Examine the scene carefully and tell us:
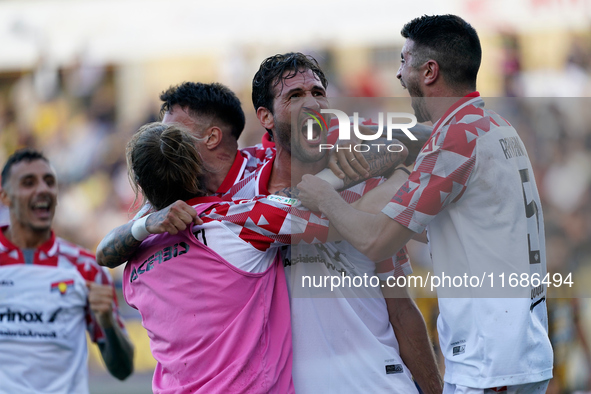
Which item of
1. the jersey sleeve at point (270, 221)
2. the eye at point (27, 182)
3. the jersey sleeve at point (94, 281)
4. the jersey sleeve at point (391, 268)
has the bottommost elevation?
the jersey sleeve at point (94, 281)

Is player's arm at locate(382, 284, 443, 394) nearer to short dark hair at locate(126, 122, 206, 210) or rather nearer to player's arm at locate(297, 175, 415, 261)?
player's arm at locate(297, 175, 415, 261)

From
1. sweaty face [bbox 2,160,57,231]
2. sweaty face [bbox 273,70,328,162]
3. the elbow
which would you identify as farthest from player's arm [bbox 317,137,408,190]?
sweaty face [bbox 2,160,57,231]

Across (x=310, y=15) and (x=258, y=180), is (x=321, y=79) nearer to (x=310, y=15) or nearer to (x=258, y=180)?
(x=258, y=180)

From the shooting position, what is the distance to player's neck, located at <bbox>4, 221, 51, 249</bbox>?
4508 mm

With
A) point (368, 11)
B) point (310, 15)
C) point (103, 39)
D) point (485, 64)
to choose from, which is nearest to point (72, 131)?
point (103, 39)

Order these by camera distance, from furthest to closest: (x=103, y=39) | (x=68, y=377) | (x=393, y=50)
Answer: (x=103, y=39) < (x=393, y=50) < (x=68, y=377)

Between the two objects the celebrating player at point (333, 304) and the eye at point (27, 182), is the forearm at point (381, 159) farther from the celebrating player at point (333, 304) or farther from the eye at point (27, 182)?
the eye at point (27, 182)

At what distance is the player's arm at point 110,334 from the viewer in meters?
4.20

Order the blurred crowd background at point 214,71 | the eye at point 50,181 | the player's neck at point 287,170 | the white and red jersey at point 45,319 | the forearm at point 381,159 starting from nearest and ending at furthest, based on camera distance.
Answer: the forearm at point 381,159 < the player's neck at point 287,170 < the white and red jersey at point 45,319 < the eye at point 50,181 < the blurred crowd background at point 214,71

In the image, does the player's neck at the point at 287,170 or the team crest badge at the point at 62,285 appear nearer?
the player's neck at the point at 287,170

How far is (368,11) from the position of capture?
412 inches

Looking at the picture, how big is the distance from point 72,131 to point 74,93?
2.54ft

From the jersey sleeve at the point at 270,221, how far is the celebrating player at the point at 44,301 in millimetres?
2016

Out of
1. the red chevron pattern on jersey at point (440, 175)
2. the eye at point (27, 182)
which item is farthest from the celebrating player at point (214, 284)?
the eye at point (27, 182)
